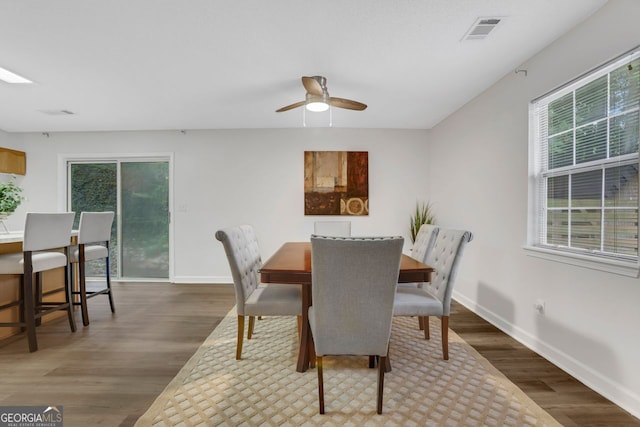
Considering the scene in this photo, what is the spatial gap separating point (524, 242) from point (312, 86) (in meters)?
2.18

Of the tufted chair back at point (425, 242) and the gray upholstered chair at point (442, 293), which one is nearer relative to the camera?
the gray upholstered chair at point (442, 293)

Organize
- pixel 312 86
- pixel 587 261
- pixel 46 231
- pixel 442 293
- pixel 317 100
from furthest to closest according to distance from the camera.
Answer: pixel 317 100 < pixel 46 231 < pixel 312 86 < pixel 442 293 < pixel 587 261

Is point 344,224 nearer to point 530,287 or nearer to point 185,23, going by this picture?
point 530,287

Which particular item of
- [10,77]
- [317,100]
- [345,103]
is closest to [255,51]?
[317,100]

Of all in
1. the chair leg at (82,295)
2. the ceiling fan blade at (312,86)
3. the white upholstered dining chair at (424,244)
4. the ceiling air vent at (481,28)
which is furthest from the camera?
the chair leg at (82,295)

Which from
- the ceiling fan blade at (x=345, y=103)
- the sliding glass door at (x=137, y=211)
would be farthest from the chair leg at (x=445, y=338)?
the sliding glass door at (x=137, y=211)

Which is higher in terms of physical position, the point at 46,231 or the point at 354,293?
the point at 46,231

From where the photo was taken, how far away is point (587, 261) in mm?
1919

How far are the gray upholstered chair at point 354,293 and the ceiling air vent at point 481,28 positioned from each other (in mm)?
1599

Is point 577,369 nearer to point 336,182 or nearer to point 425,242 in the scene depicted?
point 425,242

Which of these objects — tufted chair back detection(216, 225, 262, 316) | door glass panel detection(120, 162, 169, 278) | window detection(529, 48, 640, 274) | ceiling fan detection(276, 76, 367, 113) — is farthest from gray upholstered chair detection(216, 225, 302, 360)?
door glass panel detection(120, 162, 169, 278)

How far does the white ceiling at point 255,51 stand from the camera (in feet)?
6.13

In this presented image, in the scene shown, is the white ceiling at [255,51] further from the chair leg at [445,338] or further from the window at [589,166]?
the chair leg at [445,338]

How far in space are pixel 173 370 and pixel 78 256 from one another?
1763 mm
